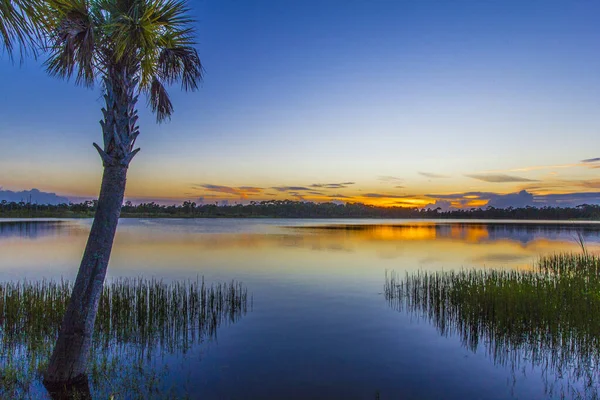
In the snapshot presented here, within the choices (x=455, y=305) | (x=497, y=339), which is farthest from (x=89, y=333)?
(x=455, y=305)

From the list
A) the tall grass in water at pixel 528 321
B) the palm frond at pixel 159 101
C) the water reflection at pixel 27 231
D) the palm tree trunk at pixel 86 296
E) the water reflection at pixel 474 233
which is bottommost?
the water reflection at pixel 474 233

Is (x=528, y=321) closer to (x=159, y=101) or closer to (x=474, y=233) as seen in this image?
(x=159, y=101)

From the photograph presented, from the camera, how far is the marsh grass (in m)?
7.53

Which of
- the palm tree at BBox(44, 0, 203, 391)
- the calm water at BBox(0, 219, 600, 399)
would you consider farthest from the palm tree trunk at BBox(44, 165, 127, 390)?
the calm water at BBox(0, 219, 600, 399)

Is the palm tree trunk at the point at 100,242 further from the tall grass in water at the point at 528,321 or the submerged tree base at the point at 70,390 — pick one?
the tall grass in water at the point at 528,321

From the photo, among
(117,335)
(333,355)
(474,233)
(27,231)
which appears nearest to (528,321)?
(333,355)

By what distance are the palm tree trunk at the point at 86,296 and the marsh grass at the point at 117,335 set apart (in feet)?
1.74

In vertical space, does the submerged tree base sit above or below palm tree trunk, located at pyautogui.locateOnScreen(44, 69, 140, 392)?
below

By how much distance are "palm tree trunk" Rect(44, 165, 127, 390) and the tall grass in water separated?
32.8 ft

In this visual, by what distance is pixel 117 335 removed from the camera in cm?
1055

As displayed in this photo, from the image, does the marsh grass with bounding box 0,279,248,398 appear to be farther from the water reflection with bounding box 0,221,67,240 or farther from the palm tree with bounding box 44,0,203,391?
the water reflection with bounding box 0,221,67,240

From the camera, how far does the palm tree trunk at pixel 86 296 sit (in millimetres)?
7039

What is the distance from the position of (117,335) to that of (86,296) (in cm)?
410

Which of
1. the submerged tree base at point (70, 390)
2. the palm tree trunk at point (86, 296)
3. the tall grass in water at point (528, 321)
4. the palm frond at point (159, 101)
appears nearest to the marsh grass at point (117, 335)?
the submerged tree base at point (70, 390)
